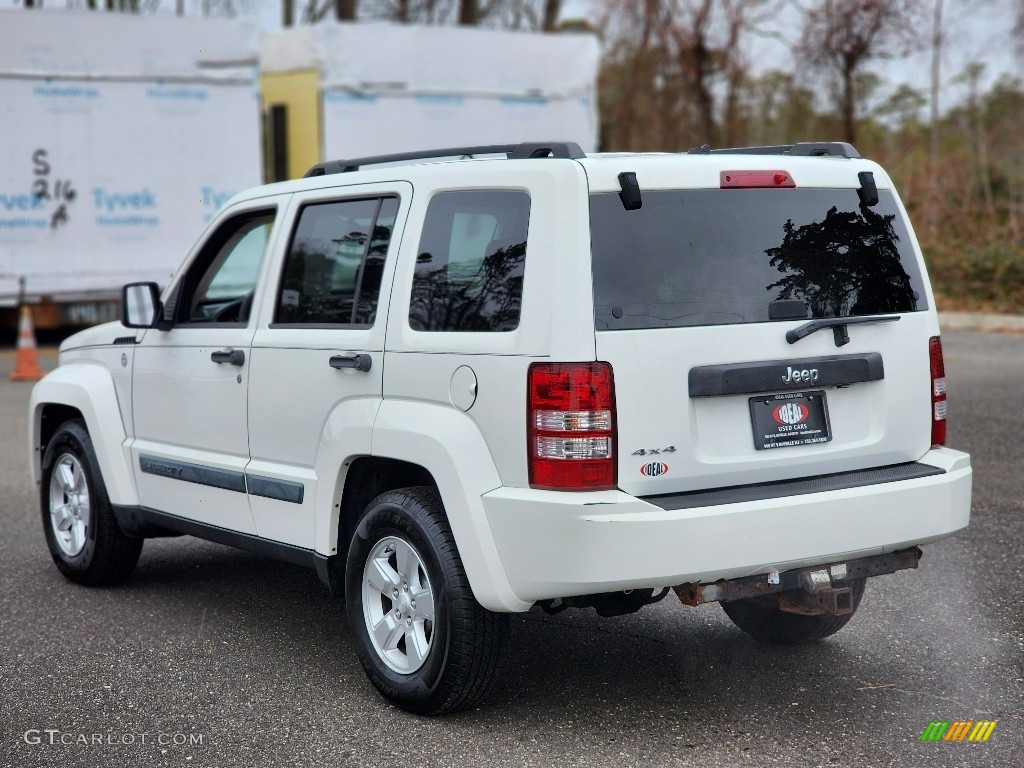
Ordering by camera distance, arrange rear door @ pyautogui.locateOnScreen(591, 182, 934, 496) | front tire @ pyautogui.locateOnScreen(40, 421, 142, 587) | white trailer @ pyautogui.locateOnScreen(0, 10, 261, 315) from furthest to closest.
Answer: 1. white trailer @ pyautogui.locateOnScreen(0, 10, 261, 315)
2. front tire @ pyautogui.locateOnScreen(40, 421, 142, 587)
3. rear door @ pyautogui.locateOnScreen(591, 182, 934, 496)

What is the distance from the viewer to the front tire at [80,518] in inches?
247

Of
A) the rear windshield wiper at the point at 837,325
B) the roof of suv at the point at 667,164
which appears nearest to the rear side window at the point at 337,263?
the roof of suv at the point at 667,164

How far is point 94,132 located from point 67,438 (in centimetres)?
1124

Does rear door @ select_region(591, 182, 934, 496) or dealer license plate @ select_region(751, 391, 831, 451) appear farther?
dealer license plate @ select_region(751, 391, 831, 451)

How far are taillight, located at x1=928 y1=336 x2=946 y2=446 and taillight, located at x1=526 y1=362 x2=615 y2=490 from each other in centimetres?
139

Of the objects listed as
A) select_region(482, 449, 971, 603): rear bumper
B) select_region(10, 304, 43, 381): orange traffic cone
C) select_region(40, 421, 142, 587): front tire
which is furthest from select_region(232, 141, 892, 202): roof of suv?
select_region(10, 304, 43, 381): orange traffic cone

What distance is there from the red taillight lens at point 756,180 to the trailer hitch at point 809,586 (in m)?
1.27

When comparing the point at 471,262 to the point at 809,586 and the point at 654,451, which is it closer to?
the point at 654,451

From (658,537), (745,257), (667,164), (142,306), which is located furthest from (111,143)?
(658,537)

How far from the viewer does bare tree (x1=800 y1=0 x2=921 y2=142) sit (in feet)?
71.2

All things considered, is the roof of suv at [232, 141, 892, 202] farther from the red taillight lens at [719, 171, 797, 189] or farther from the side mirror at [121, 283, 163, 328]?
the side mirror at [121, 283, 163, 328]

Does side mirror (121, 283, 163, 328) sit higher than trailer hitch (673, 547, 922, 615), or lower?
higher

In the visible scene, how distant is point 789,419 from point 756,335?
31 cm

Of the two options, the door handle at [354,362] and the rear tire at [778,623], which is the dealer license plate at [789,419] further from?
the door handle at [354,362]
